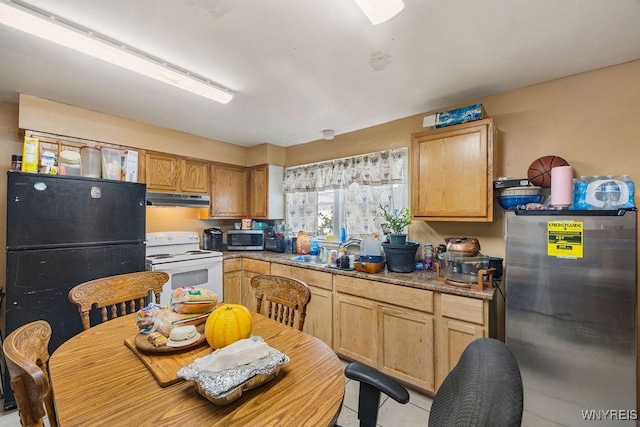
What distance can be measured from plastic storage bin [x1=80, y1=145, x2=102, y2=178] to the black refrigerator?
0.36 m

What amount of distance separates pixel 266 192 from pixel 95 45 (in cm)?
242

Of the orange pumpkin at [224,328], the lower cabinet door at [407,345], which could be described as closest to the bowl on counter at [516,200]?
the lower cabinet door at [407,345]

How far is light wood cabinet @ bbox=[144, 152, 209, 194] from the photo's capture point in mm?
3109

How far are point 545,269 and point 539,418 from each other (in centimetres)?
91

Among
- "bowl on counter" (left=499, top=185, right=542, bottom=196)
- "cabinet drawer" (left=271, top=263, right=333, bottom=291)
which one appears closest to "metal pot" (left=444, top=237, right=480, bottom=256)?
"bowl on counter" (left=499, top=185, right=542, bottom=196)

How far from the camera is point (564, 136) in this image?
2.03m

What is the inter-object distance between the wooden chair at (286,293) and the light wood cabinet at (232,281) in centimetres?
174

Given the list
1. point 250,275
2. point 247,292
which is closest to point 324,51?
point 250,275

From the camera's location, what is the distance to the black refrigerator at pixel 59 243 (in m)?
1.93

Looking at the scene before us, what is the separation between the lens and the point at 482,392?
0.48 m

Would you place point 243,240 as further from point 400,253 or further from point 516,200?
point 516,200

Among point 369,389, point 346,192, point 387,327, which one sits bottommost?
A: point 387,327

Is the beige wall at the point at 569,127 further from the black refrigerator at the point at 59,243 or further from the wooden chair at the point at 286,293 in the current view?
the black refrigerator at the point at 59,243

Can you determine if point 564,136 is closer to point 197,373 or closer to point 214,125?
point 197,373
